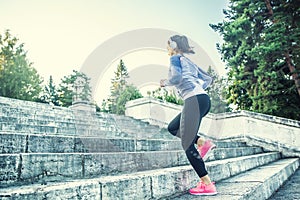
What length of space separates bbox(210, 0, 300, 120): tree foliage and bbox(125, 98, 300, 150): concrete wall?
2589 mm

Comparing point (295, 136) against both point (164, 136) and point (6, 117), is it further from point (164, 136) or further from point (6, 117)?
point (6, 117)

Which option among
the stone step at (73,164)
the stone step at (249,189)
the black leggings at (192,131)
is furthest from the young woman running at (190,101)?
the stone step at (73,164)

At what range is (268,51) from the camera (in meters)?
9.84

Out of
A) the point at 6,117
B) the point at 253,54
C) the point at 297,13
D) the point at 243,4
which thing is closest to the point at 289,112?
the point at 253,54

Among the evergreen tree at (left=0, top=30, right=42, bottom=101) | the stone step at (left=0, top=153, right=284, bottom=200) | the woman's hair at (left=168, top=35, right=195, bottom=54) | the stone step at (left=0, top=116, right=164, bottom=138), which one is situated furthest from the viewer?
the evergreen tree at (left=0, top=30, right=42, bottom=101)

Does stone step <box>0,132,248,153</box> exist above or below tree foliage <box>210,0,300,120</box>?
below

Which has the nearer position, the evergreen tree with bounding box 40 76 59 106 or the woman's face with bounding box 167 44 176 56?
the woman's face with bounding box 167 44 176 56

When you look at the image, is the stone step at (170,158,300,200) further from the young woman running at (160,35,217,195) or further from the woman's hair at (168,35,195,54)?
the woman's hair at (168,35,195,54)

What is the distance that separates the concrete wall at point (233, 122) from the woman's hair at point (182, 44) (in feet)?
20.5

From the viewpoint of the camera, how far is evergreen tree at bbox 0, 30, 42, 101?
22141 mm

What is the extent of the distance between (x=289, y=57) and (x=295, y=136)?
15.8ft

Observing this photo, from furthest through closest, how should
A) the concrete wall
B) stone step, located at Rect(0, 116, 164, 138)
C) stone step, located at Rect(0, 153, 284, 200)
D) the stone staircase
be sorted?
the concrete wall
stone step, located at Rect(0, 116, 164, 138)
the stone staircase
stone step, located at Rect(0, 153, 284, 200)

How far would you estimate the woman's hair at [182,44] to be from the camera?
254 centimetres

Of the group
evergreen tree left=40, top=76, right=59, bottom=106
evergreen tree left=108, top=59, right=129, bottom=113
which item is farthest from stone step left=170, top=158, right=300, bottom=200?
evergreen tree left=108, top=59, right=129, bottom=113
